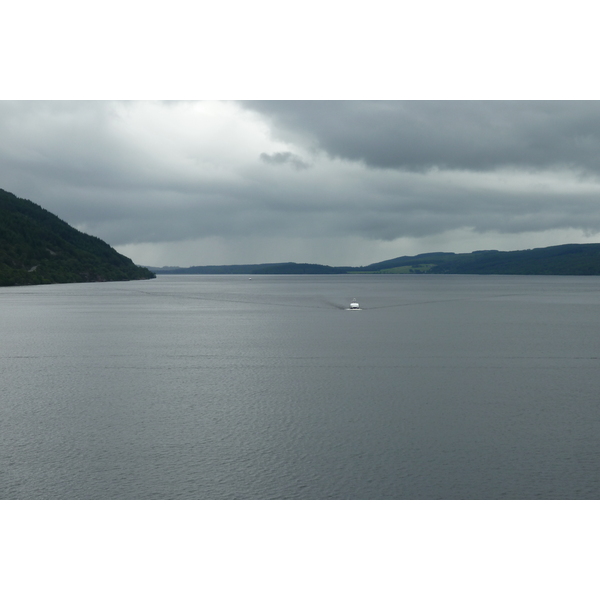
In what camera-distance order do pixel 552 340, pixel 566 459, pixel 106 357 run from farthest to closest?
pixel 552 340 < pixel 106 357 < pixel 566 459

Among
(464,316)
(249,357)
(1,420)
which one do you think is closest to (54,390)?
(1,420)

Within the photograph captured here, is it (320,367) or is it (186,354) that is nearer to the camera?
(320,367)

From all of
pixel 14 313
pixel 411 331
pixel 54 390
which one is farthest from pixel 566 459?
pixel 14 313

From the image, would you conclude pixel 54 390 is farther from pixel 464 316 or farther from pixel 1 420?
pixel 464 316

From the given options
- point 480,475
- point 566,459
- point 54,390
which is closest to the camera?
point 480,475

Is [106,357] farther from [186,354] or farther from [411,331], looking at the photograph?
[411,331]

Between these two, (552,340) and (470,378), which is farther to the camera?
(552,340)

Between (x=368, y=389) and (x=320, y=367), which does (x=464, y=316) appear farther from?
(x=368, y=389)

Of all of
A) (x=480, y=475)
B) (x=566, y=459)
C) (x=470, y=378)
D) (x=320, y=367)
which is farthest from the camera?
(x=320, y=367)

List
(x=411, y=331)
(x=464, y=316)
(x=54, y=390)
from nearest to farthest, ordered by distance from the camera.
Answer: (x=54, y=390) → (x=411, y=331) → (x=464, y=316)
